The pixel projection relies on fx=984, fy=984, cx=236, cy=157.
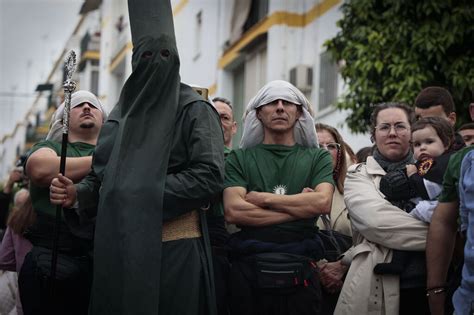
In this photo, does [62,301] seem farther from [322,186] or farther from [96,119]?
[322,186]

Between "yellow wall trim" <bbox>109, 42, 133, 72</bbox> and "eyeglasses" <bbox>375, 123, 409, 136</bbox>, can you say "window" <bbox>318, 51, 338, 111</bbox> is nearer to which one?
"eyeglasses" <bbox>375, 123, 409, 136</bbox>

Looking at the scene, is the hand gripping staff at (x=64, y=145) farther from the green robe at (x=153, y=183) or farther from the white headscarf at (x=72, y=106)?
the green robe at (x=153, y=183)

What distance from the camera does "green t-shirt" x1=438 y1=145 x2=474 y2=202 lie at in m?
5.37

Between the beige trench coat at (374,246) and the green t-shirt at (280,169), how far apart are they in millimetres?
333

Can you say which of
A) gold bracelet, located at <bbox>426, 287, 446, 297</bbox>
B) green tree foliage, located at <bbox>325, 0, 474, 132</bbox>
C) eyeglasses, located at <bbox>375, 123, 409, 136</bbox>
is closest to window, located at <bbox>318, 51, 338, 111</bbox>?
green tree foliage, located at <bbox>325, 0, 474, 132</bbox>

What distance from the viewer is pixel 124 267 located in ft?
17.3

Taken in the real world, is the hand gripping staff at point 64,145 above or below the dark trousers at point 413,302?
above

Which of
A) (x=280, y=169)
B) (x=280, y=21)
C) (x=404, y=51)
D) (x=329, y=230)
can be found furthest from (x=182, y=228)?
(x=280, y=21)

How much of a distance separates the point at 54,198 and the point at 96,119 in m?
0.96

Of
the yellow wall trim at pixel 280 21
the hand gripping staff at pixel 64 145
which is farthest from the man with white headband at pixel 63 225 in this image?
the yellow wall trim at pixel 280 21

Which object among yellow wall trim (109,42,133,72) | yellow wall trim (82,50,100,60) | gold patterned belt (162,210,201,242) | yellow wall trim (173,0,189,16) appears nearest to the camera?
gold patterned belt (162,210,201,242)

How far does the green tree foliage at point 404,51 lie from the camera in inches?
465

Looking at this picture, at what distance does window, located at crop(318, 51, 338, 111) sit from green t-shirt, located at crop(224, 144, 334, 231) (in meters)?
12.0

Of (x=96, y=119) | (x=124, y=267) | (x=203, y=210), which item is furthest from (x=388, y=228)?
(x=96, y=119)
